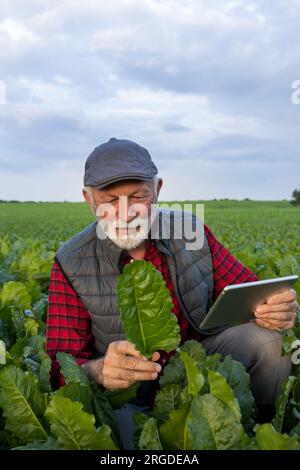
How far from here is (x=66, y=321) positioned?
2.96 m

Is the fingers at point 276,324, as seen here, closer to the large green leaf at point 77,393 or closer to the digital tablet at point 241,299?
the digital tablet at point 241,299

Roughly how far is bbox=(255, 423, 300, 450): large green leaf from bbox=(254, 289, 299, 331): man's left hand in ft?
4.03

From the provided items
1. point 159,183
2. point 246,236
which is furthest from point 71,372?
point 246,236

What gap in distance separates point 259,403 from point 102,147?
1.45 metres

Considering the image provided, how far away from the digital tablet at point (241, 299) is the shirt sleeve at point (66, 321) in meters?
0.63

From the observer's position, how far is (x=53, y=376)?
8.68 feet

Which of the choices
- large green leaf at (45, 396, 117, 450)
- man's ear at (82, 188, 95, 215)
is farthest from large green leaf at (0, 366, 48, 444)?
man's ear at (82, 188, 95, 215)

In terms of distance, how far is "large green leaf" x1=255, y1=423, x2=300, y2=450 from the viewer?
4.94 feet

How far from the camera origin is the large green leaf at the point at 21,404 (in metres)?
2.02

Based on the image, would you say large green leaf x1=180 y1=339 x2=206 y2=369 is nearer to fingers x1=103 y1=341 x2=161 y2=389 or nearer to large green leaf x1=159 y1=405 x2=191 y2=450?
fingers x1=103 y1=341 x2=161 y2=389

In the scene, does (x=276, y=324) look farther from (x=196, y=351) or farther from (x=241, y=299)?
(x=196, y=351)

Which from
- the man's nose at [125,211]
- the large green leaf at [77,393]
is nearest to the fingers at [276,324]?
the man's nose at [125,211]

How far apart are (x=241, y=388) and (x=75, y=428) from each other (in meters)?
0.70
